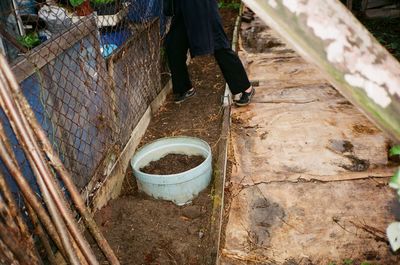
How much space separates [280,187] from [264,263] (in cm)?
93

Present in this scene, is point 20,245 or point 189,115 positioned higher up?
point 20,245

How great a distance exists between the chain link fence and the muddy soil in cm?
37

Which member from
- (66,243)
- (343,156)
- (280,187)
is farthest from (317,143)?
(66,243)

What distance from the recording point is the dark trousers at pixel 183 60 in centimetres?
494

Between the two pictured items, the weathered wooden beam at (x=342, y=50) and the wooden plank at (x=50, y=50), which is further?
the wooden plank at (x=50, y=50)

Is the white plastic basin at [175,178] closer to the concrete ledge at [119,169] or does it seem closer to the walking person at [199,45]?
the concrete ledge at [119,169]

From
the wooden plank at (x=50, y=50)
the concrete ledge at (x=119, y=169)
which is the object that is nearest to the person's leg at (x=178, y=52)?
the concrete ledge at (x=119, y=169)

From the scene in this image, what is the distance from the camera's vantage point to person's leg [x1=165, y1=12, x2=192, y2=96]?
4.96 metres

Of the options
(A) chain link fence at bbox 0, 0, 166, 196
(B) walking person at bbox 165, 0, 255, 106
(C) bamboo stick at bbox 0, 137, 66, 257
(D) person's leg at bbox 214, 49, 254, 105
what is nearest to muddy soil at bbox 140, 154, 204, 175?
(A) chain link fence at bbox 0, 0, 166, 196

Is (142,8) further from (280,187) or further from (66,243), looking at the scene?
(66,243)

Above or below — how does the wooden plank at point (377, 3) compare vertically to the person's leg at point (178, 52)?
below

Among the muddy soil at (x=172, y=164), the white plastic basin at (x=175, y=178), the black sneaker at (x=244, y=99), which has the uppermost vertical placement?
the white plastic basin at (x=175, y=178)

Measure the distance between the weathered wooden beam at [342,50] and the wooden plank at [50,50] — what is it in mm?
2002

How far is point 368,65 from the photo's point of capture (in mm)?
816
